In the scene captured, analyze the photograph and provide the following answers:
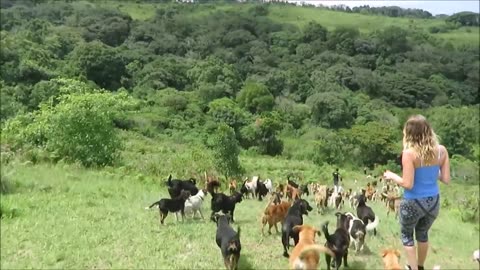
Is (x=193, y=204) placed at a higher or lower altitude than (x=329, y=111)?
higher

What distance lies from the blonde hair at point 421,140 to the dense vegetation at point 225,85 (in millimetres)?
14411

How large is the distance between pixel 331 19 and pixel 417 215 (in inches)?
4821

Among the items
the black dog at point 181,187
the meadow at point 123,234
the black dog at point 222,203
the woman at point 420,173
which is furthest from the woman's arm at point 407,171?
the black dog at point 181,187

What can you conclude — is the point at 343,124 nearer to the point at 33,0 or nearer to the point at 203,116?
the point at 203,116

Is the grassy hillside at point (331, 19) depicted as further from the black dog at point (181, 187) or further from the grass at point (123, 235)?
the black dog at point (181, 187)

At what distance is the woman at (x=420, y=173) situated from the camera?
18.0 feet

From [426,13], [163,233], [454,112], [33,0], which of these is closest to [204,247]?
[163,233]

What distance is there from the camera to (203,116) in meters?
42.5

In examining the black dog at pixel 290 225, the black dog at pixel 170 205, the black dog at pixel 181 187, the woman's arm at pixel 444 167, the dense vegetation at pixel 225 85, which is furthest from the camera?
the dense vegetation at pixel 225 85

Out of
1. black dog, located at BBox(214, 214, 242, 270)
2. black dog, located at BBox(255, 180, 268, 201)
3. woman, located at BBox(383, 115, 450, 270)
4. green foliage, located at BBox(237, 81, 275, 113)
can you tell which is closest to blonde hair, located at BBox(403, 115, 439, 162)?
woman, located at BBox(383, 115, 450, 270)

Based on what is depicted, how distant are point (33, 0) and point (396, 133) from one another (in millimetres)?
81886

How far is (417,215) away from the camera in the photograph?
5719 millimetres

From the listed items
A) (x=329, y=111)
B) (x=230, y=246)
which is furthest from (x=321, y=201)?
(x=329, y=111)

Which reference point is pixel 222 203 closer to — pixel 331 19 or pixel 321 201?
pixel 321 201
